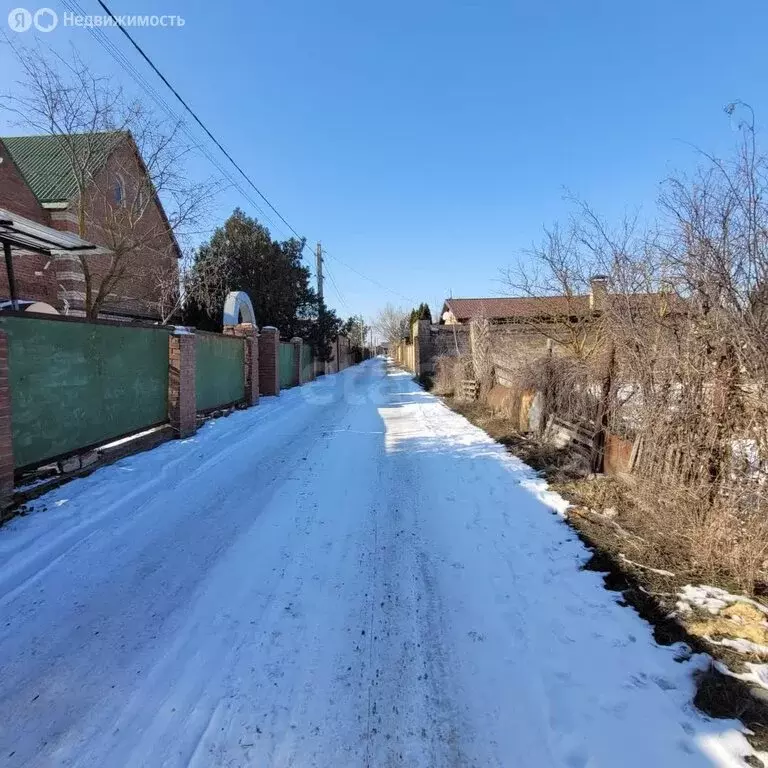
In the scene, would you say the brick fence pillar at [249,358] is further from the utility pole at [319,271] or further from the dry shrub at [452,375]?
the utility pole at [319,271]

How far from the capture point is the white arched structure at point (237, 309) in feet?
42.6

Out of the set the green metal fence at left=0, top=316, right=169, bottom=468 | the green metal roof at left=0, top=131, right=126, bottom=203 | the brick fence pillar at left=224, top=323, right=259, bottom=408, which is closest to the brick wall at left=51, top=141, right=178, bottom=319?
the green metal roof at left=0, top=131, right=126, bottom=203

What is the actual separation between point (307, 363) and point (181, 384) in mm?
14966

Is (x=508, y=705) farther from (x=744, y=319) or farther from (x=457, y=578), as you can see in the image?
(x=744, y=319)

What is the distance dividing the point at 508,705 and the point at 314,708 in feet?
2.98

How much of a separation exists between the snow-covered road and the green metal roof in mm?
8917

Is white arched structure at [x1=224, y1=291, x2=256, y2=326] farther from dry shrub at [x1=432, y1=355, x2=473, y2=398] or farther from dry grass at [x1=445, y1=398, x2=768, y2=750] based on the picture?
dry grass at [x1=445, y1=398, x2=768, y2=750]

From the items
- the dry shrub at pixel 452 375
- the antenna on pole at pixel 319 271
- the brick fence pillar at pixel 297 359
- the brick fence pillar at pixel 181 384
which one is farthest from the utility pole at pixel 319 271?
the brick fence pillar at pixel 181 384

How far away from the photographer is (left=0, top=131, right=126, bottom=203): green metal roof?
33.4 ft

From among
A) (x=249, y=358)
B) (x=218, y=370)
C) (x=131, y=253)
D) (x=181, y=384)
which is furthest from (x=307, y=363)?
(x=181, y=384)

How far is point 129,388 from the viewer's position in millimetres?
6754

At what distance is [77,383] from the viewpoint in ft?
18.5

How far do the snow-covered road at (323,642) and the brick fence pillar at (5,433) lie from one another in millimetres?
318

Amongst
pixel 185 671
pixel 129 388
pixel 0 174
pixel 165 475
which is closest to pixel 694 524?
pixel 185 671
